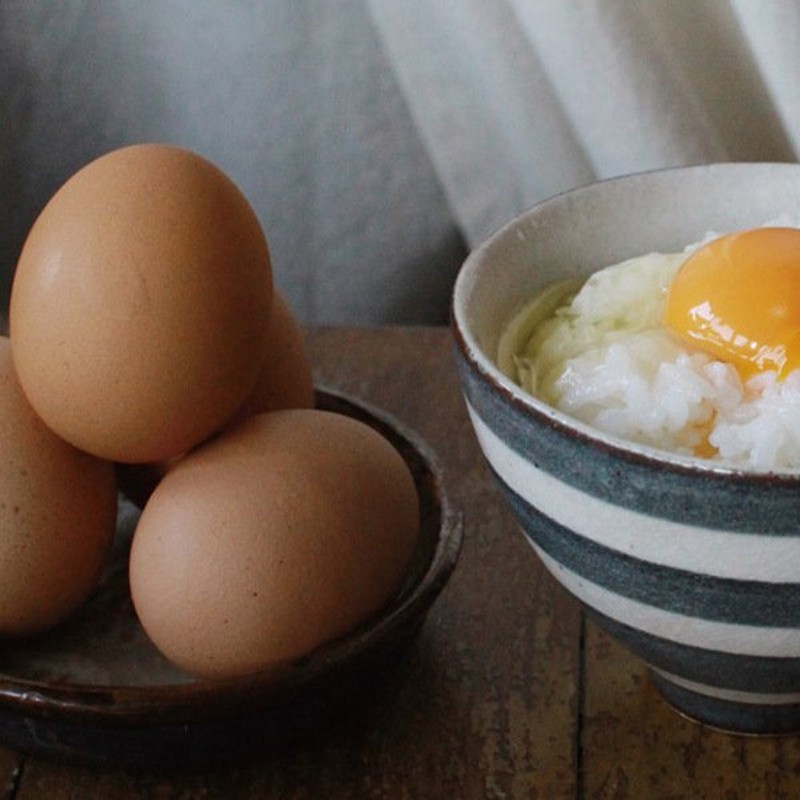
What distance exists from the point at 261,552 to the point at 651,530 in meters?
0.17

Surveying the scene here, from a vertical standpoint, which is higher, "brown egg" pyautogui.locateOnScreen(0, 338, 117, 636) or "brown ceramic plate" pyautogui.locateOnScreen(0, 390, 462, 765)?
"brown egg" pyautogui.locateOnScreen(0, 338, 117, 636)

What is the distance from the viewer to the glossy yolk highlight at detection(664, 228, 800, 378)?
572 mm

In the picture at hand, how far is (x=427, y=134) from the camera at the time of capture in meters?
1.24

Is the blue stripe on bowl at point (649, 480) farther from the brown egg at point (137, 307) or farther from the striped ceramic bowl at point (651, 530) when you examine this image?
the brown egg at point (137, 307)

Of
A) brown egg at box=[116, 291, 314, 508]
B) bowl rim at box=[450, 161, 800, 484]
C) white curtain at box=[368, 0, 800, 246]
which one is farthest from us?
white curtain at box=[368, 0, 800, 246]

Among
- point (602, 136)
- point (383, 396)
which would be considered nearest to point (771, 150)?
point (602, 136)

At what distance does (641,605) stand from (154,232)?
272 millimetres

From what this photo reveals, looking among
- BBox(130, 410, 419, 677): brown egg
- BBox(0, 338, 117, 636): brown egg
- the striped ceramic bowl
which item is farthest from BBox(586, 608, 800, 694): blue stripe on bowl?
BBox(0, 338, 117, 636): brown egg

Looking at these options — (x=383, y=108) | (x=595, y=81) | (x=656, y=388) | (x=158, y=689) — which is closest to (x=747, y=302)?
(x=656, y=388)

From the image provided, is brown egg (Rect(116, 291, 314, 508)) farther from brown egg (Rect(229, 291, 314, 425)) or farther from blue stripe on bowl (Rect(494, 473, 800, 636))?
blue stripe on bowl (Rect(494, 473, 800, 636))

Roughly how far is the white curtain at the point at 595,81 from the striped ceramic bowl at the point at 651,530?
364 millimetres

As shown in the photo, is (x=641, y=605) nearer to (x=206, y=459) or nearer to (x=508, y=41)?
(x=206, y=459)

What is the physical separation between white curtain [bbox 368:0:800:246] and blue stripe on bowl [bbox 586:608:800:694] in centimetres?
53

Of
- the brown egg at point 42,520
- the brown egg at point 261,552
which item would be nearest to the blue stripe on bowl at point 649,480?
the brown egg at point 261,552
